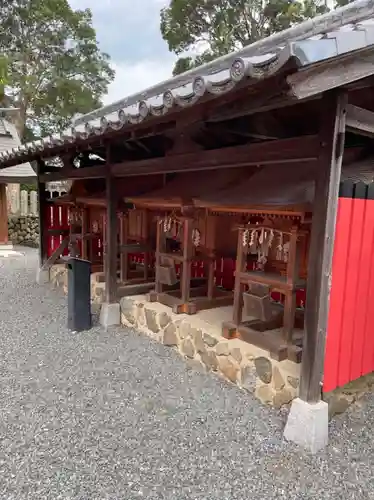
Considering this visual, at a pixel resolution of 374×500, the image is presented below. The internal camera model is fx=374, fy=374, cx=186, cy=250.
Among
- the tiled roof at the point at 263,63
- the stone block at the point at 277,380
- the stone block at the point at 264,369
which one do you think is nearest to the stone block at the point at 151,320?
the stone block at the point at 264,369

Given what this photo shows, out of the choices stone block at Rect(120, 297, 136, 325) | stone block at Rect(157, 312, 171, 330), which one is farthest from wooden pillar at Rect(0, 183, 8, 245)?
stone block at Rect(157, 312, 171, 330)

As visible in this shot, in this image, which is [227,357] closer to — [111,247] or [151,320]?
[151,320]

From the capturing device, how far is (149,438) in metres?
2.58

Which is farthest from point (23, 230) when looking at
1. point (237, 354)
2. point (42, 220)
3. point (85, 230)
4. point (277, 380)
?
point (277, 380)

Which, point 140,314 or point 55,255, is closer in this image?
point 140,314

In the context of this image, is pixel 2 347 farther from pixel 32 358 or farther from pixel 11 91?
pixel 11 91

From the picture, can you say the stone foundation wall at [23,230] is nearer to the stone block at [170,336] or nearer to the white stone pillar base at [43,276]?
the white stone pillar base at [43,276]

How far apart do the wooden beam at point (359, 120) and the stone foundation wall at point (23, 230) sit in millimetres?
12759

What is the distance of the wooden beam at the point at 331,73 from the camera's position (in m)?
1.85

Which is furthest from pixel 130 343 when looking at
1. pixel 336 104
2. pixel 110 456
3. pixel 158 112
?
pixel 336 104

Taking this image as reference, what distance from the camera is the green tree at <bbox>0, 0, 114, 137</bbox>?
56.4 ft

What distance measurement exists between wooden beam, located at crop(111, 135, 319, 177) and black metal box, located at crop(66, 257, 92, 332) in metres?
1.29

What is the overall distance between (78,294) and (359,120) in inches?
140

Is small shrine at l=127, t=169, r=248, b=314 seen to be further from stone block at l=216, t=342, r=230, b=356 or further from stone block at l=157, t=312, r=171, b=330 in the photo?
stone block at l=216, t=342, r=230, b=356
